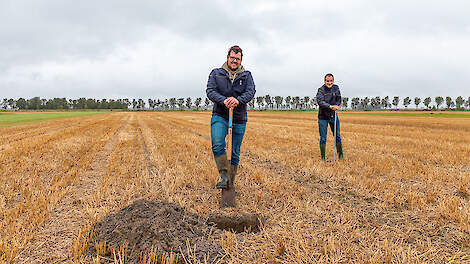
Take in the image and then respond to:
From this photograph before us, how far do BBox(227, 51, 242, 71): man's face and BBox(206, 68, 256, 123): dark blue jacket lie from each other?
0.45 feet

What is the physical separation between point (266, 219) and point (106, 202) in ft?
8.52

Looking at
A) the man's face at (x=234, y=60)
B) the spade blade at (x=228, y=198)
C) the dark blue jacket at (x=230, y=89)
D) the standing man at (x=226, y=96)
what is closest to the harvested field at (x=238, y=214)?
the spade blade at (x=228, y=198)

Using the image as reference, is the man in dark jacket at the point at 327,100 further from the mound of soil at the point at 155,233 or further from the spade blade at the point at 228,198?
the mound of soil at the point at 155,233

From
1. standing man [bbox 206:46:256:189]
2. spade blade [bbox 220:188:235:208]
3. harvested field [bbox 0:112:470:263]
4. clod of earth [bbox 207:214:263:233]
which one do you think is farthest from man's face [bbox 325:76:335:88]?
clod of earth [bbox 207:214:263:233]

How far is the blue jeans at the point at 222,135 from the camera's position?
3.71 meters

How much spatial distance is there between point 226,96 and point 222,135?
640 mm

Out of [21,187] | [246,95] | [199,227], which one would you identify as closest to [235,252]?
[199,227]

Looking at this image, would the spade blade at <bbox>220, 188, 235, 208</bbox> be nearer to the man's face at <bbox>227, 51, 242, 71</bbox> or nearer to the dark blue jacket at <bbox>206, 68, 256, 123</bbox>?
the dark blue jacket at <bbox>206, 68, 256, 123</bbox>

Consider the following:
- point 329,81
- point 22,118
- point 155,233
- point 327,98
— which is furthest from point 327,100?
point 22,118

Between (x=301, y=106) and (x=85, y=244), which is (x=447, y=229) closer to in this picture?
(x=85, y=244)

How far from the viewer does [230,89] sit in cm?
384

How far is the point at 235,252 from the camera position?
8.44 feet

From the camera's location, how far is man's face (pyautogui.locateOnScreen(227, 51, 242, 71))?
374 centimetres

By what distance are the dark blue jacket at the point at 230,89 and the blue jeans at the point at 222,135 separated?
0.36ft
